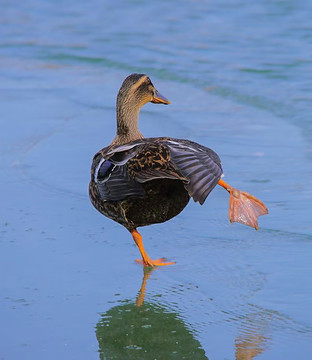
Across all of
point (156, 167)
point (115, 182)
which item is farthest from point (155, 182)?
point (156, 167)

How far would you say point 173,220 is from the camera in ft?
17.1

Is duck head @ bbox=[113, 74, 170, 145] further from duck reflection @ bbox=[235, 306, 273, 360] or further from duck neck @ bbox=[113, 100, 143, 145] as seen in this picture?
duck reflection @ bbox=[235, 306, 273, 360]

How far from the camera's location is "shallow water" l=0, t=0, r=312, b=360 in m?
3.69

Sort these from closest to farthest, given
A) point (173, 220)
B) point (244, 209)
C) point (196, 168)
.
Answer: point (196, 168) → point (244, 209) → point (173, 220)

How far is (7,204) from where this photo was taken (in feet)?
18.0

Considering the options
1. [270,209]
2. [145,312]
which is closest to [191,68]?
[270,209]

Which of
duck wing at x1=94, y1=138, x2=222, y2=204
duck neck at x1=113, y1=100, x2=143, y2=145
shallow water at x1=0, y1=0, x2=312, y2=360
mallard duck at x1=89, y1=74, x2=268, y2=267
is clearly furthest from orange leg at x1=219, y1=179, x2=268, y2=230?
duck neck at x1=113, y1=100, x2=143, y2=145

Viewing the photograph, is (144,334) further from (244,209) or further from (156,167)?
(244,209)

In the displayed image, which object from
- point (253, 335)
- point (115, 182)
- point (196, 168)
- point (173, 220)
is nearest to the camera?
point (253, 335)

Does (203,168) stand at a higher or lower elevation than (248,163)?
higher

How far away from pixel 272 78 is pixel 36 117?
279 centimetres

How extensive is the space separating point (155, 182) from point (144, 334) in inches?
38.0

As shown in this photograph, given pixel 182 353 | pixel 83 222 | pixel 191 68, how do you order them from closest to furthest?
pixel 182 353 → pixel 83 222 → pixel 191 68

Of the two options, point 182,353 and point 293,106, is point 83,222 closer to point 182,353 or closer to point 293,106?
point 182,353
